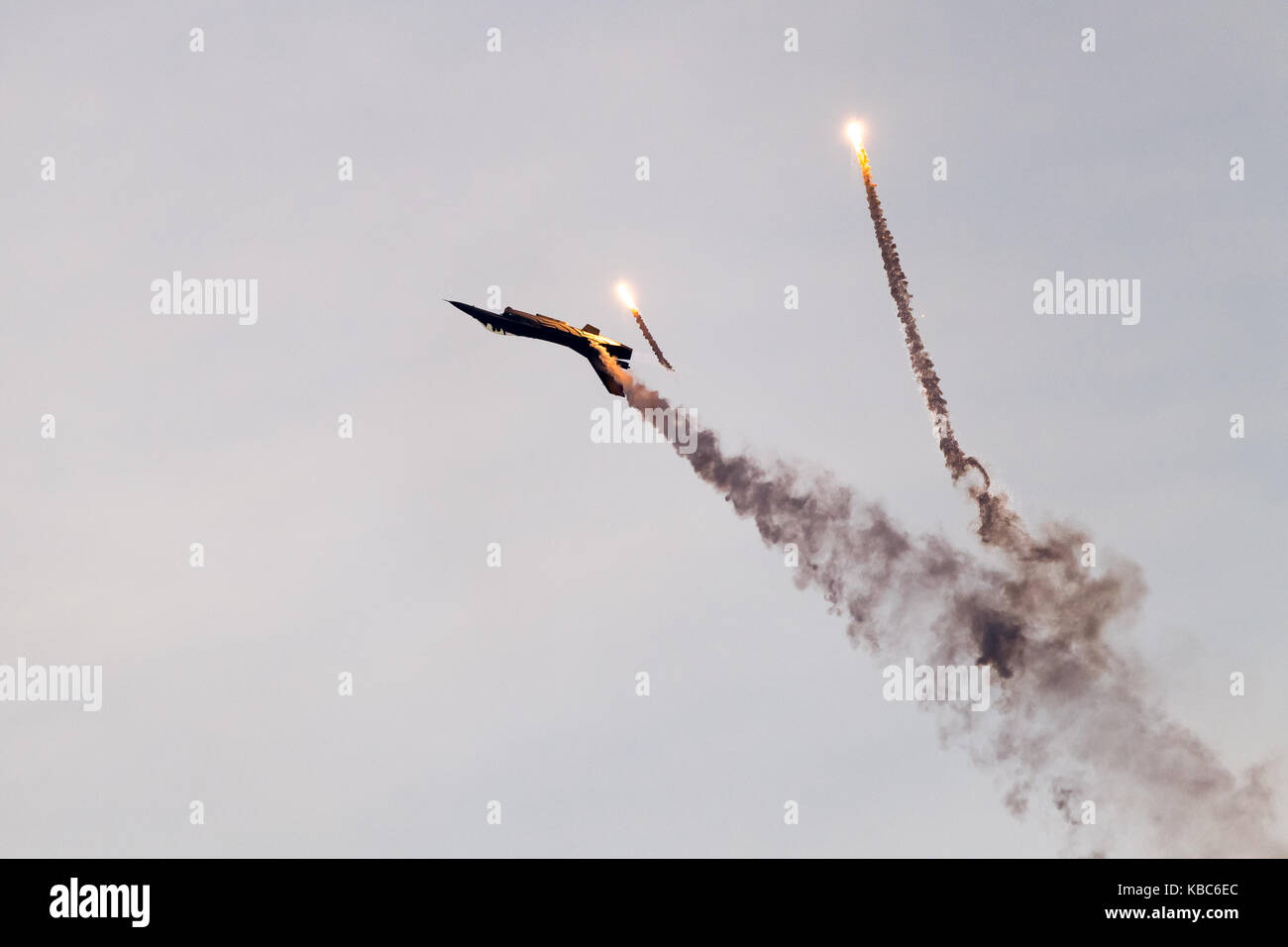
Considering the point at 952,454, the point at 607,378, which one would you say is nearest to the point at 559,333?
the point at 607,378

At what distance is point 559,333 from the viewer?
113 meters

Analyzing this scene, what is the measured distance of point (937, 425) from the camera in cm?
11762

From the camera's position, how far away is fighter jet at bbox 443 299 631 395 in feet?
362

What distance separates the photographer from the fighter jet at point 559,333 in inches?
4345

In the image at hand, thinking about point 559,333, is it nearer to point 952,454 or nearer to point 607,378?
point 607,378
